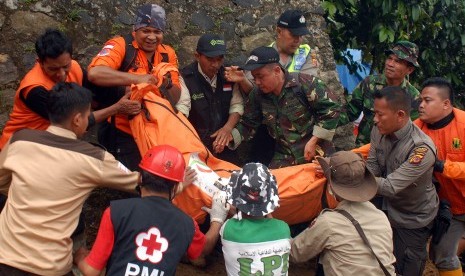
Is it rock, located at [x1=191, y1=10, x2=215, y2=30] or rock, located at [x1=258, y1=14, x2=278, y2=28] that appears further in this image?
rock, located at [x1=258, y1=14, x2=278, y2=28]

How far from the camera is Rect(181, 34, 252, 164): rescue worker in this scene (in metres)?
4.69

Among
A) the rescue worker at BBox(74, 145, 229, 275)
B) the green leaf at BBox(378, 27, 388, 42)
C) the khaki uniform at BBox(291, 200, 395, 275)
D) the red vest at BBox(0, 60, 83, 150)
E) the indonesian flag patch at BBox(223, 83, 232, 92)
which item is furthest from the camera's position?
the green leaf at BBox(378, 27, 388, 42)

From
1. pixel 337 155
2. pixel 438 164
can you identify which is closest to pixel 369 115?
pixel 438 164

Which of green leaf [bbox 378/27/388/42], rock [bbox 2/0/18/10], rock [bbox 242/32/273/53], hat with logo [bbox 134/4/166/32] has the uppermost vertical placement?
hat with logo [bbox 134/4/166/32]

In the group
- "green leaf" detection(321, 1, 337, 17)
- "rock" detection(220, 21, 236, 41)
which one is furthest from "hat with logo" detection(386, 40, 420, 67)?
"green leaf" detection(321, 1, 337, 17)

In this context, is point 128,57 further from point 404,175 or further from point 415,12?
point 415,12

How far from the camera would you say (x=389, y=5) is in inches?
289

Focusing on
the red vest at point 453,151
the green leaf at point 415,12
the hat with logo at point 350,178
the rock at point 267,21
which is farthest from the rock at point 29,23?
the green leaf at point 415,12

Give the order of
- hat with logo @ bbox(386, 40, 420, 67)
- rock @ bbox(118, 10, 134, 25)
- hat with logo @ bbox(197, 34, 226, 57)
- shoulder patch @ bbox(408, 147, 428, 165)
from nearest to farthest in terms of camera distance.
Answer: shoulder patch @ bbox(408, 147, 428, 165)
hat with logo @ bbox(197, 34, 226, 57)
hat with logo @ bbox(386, 40, 420, 67)
rock @ bbox(118, 10, 134, 25)

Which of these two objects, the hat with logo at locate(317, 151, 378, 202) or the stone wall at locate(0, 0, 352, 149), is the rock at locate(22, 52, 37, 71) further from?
the hat with logo at locate(317, 151, 378, 202)

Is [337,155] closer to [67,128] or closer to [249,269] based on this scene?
[249,269]

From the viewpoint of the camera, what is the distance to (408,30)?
7.86 m

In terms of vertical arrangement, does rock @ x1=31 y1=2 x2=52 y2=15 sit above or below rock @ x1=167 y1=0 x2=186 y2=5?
above

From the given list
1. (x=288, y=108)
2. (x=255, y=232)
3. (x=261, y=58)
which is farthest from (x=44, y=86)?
(x=288, y=108)
